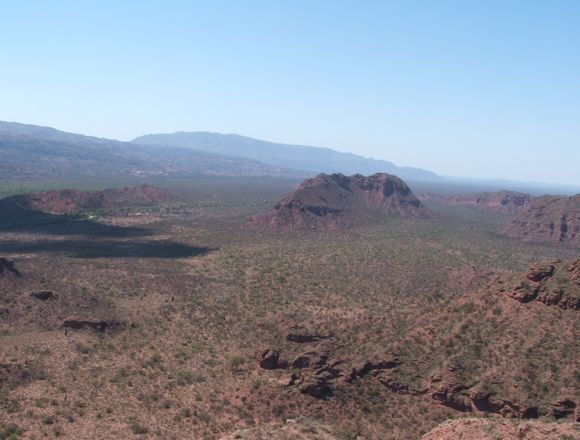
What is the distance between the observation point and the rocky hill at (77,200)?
397 feet

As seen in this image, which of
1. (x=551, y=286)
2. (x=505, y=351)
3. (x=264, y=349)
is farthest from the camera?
(x=264, y=349)

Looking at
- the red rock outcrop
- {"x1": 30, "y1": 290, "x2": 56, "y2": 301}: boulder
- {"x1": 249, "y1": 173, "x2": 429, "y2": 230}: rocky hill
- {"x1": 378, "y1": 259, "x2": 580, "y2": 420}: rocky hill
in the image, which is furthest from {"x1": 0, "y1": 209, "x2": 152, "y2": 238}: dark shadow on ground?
the red rock outcrop

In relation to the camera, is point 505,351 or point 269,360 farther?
point 269,360

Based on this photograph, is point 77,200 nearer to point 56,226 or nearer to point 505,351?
point 56,226

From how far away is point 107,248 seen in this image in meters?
81.9

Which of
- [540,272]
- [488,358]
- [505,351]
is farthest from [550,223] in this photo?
[488,358]

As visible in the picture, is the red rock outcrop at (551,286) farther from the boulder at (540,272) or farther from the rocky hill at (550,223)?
the rocky hill at (550,223)

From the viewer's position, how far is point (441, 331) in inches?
1339

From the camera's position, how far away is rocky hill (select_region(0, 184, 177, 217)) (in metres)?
121

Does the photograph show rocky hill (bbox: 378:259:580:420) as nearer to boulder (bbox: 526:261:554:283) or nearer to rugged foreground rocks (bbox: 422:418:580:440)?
boulder (bbox: 526:261:554:283)

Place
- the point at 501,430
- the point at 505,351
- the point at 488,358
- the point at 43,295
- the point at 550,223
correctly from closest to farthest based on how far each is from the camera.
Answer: the point at 501,430 < the point at 488,358 < the point at 505,351 < the point at 43,295 < the point at 550,223

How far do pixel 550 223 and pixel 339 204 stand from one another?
1870 inches

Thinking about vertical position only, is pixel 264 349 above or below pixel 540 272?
below

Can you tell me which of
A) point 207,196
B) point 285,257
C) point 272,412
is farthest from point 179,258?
point 207,196
